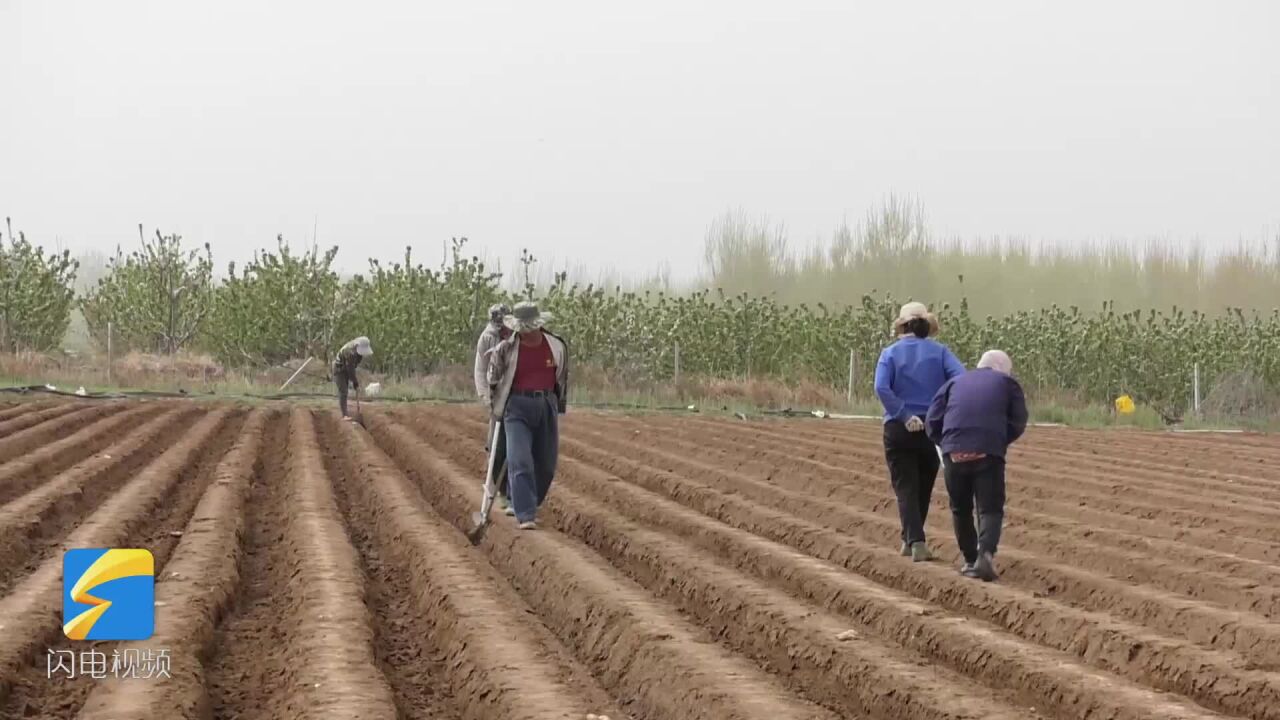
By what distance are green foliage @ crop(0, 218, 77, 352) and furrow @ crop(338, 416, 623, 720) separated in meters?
31.8

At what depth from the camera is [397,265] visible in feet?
137

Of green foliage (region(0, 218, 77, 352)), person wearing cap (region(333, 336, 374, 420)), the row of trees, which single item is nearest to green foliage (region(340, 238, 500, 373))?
the row of trees

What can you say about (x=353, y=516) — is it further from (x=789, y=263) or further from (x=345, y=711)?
(x=789, y=263)

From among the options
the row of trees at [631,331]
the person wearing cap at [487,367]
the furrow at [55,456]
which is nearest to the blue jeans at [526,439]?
the person wearing cap at [487,367]

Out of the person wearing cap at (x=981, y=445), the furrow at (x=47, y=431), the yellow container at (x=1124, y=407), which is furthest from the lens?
the yellow container at (x=1124, y=407)

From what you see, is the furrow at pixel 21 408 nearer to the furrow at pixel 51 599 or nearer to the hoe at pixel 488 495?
the furrow at pixel 51 599

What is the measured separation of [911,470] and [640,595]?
2240 millimetres

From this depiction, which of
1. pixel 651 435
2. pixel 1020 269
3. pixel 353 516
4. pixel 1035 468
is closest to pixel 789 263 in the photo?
pixel 1020 269

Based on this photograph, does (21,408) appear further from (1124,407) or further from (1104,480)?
(1124,407)

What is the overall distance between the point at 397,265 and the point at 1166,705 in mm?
37811

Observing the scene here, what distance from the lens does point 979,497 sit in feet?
27.0

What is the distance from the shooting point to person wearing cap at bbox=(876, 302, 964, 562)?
8.85m

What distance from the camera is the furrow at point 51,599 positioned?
218 inches

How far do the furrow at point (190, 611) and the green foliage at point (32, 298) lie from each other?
30560 mm
